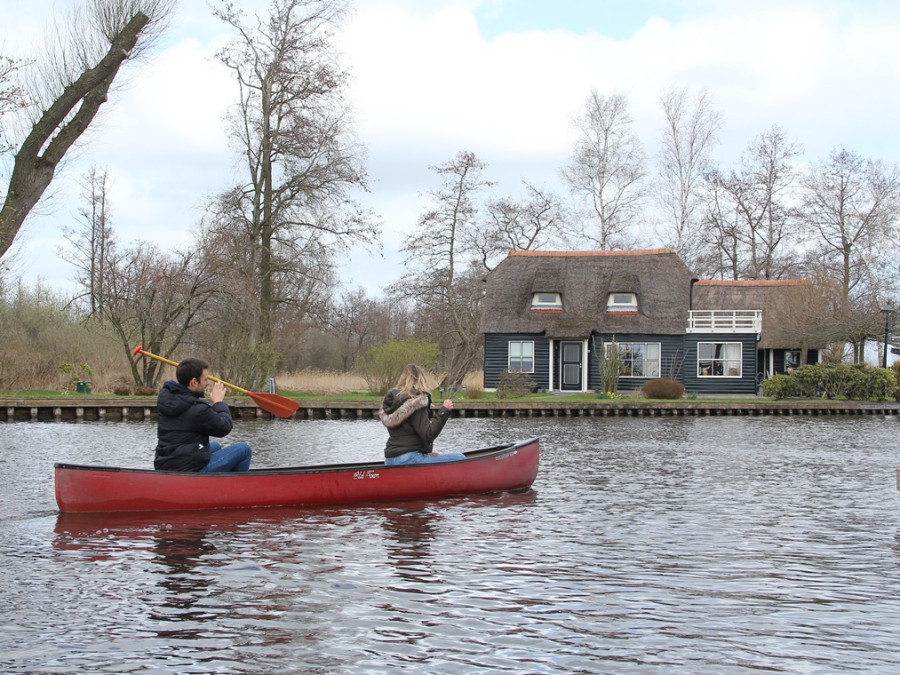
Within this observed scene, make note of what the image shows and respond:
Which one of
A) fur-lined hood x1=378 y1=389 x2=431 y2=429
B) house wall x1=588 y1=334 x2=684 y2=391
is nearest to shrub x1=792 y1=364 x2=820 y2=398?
house wall x1=588 y1=334 x2=684 y2=391

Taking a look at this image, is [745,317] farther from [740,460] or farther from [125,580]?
[125,580]

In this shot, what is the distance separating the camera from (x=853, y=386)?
35.6 metres

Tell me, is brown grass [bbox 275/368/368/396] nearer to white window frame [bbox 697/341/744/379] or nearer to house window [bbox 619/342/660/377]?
house window [bbox 619/342/660/377]

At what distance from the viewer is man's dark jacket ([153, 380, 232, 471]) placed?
1062cm

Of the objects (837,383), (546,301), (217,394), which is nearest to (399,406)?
(217,394)

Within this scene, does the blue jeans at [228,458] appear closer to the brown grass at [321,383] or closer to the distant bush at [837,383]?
the brown grass at [321,383]

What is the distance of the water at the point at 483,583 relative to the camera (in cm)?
592

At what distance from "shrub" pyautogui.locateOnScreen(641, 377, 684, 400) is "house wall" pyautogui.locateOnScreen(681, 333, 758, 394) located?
508 centimetres

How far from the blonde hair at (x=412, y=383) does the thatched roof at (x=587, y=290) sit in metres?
26.6

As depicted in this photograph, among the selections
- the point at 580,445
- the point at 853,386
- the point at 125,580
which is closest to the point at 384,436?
the point at 580,445

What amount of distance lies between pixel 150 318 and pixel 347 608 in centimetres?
2611

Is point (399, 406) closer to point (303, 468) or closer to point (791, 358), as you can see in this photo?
point (303, 468)

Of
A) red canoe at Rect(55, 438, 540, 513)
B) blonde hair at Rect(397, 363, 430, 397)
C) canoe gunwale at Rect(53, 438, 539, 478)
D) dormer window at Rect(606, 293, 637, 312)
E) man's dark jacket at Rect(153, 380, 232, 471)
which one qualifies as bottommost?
red canoe at Rect(55, 438, 540, 513)

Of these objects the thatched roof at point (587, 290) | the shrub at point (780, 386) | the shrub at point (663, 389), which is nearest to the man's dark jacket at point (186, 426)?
the shrub at point (663, 389)
